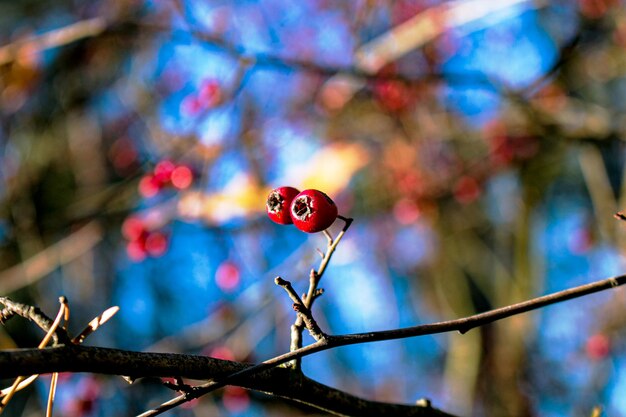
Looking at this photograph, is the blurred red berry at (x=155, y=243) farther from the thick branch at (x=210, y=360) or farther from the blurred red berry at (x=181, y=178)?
the thick branch at (x=210, y=360)

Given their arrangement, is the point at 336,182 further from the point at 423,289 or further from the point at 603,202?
the point at 603,202

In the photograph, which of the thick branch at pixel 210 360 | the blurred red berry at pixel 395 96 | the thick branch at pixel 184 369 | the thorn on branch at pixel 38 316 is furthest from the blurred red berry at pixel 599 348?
the thorn on branch at pixel 38 316

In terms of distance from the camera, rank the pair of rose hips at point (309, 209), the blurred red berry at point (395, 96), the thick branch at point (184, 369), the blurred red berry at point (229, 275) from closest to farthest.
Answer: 1. the thick branch at point (184, 369)
2. the pair of rose hips at point (309, 209)
3. the blurred red berry at point (229, 275)
4. the blurred red berry at point (395, 96)

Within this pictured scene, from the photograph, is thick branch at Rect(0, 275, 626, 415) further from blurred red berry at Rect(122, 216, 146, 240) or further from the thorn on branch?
blurred red berry at Rect(122, 216, 146, 240)

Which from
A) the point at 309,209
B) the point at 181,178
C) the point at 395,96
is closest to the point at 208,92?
the point at 181,178

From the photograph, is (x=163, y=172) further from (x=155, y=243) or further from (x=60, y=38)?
(x=60, y=38)

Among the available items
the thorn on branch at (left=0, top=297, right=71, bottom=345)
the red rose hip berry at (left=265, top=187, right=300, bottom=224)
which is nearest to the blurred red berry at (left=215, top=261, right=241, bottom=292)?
Result: the red rose hip berry at (left=265, top=187, right=300, bottom=224)
